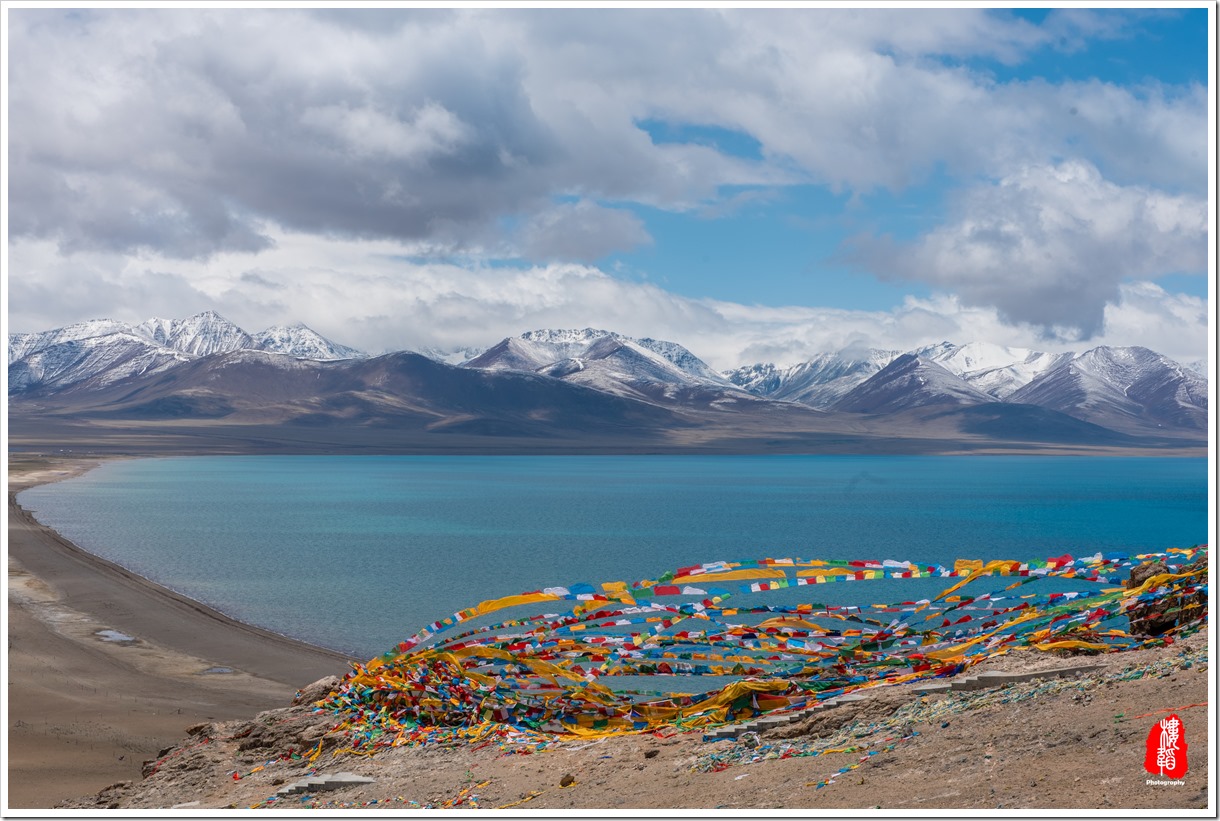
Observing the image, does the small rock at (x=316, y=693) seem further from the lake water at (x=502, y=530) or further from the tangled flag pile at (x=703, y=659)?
the lake water at (x=502, y=530)

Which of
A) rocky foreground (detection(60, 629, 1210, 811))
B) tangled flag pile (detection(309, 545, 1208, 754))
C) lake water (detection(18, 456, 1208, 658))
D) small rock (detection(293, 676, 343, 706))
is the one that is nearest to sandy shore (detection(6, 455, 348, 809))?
lake water (detection(18, 456, 1208, 658))

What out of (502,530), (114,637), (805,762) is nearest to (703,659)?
(805,762)

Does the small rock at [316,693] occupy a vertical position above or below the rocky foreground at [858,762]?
below

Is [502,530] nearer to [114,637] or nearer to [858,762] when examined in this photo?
[114,637]

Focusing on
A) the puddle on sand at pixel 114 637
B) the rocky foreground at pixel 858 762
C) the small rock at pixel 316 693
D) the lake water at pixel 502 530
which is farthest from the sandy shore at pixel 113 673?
the rocky foreground at pixel 858 762

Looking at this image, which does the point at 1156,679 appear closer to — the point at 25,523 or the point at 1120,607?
the point at 1120,607

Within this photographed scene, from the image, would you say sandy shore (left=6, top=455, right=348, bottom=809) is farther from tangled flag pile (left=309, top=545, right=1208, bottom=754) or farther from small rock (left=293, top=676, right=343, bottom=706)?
tangled flag pile (left=309, top=545, right=1208, bottom=754)
